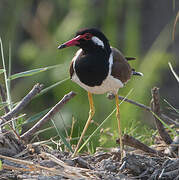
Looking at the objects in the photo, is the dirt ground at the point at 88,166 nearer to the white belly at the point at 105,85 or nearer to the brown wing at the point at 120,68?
the white belly at the point at 105,85

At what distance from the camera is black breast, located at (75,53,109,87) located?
3064mm

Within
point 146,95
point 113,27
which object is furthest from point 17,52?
point 146,95

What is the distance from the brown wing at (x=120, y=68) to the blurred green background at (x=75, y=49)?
1446 millimetres

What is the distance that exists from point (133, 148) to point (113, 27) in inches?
107

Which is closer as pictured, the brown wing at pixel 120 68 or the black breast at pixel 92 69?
the black breast at pixel 92 69

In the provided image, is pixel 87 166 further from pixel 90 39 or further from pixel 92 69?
pixel 90 39

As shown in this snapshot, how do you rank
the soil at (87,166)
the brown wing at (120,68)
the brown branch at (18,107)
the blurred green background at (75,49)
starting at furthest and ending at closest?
the blurred green background at (75,49), the brown wing at (120,68), the brown branch at (18,107), the soil at (87,166)

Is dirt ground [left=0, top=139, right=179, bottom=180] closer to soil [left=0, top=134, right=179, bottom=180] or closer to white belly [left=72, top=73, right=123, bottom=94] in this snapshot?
soil [left=0, top=134, right=179, bottom=180]

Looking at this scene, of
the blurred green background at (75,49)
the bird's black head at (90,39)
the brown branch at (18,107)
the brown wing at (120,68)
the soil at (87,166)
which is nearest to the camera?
the soil at (87,166)

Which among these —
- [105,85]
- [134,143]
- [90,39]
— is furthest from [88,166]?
[90,39]

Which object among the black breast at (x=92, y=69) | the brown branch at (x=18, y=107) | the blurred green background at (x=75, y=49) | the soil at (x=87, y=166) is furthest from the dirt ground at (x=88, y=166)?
the blurred green background at (x=75, y=49)

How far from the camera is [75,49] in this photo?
6.07m

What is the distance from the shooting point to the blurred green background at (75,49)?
5.52 meters

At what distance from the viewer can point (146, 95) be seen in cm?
540
